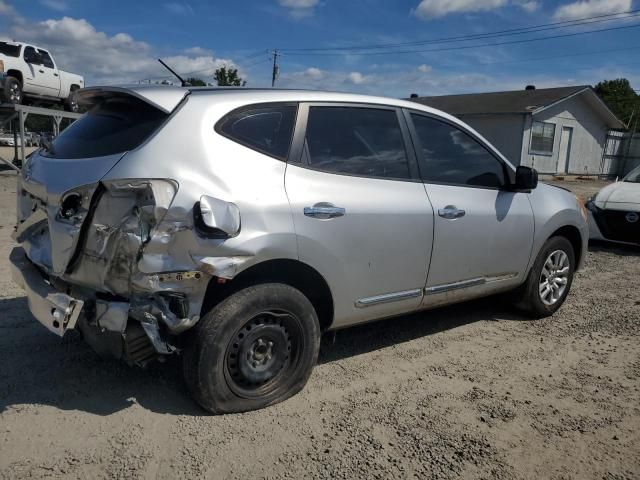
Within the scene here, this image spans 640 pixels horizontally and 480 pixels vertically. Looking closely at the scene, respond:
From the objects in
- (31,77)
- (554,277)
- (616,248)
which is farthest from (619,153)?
(554,277)

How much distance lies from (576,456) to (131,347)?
8.11 feet

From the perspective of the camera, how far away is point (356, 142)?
12.1ft

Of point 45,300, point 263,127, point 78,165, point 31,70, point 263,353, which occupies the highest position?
point 31,70

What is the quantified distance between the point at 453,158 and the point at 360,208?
118 centimetres

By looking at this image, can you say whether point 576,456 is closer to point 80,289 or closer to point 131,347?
point 131,347

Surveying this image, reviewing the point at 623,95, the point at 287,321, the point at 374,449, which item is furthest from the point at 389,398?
the point at 623,95

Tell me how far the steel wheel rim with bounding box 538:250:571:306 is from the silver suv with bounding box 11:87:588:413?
1295 mm

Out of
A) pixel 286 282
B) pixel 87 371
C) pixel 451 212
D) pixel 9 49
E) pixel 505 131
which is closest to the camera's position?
pixel 286 282

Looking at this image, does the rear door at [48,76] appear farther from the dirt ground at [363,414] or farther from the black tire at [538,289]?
the black tire at [538,289]

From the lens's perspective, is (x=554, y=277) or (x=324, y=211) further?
(x=554, y=277)

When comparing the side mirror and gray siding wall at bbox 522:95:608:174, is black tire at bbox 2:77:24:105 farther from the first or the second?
gray siding wall at bbox 522:95:608:174

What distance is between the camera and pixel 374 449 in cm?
292

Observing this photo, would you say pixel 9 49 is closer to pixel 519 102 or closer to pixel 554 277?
pixel 554 277

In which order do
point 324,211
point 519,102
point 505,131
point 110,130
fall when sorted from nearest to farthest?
1. point 110,130
2. point 324,211
3. point 505,131
4. point 519,102
